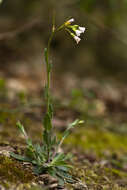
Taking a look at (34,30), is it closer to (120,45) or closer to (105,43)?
(105,43)

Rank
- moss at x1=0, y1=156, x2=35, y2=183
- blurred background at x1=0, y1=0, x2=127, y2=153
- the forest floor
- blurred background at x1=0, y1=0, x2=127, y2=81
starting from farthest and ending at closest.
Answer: blurred background at x1=0, y1=0, x2=127, y2=81, blurred background at x1=0, y1=0, x2=127, y2=153, the forest floor, moss at x1=0, y1=156, x2=35, y2=183

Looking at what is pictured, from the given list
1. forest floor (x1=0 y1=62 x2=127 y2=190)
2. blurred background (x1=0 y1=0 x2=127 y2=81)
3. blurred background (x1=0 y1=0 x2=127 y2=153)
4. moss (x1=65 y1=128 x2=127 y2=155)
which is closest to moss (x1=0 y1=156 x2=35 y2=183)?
forest floor (x1=0 y1=62 x2=127 y2=190)

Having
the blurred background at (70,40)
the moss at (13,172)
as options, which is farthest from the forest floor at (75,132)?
the blurred background at (70,40)

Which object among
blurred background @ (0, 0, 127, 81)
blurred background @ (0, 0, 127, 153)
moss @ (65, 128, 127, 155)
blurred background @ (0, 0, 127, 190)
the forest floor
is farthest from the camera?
blurred background @ (0, 0, 127, 81)

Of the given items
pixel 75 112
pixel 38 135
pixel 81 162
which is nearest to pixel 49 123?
pixel 81 162

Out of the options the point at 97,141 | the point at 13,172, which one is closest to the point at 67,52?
the point at 97,141

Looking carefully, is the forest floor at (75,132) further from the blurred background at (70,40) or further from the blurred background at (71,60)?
the blurred background at (70,40)

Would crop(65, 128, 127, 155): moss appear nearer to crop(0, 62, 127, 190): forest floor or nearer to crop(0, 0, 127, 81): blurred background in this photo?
crop(0, 62, 127, 190): forest floor
